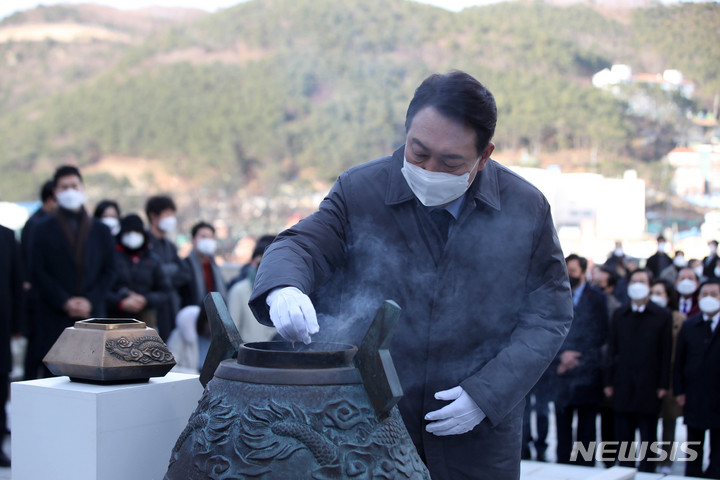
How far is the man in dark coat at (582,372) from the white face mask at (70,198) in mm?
3627

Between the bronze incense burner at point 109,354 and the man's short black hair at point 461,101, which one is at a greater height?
the man's short black hair at point 461,101

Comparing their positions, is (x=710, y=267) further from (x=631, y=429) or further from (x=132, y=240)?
(x=132, y=240)

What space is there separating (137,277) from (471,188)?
435cm

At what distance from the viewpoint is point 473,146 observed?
2084 millimetres

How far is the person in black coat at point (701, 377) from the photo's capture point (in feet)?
17.3

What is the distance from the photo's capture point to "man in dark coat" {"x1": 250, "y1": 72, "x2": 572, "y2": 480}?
2219 millimetres

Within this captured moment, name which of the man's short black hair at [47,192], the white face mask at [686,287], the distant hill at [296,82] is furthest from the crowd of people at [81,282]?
the distant hill at [296,82]

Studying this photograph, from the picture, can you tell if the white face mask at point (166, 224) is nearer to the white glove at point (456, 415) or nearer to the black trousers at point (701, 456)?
the black trousers at point (701, 456)

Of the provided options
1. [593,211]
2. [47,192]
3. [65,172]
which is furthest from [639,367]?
[593,211]

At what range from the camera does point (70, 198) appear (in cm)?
526

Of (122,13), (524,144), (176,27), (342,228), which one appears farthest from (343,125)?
(342,228)

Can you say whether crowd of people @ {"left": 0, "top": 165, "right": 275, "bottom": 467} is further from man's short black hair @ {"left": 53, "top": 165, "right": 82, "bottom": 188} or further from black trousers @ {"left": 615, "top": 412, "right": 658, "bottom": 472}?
black trousers @ {"left": 615, "top": 412, "right": 658, "bottom": 472}

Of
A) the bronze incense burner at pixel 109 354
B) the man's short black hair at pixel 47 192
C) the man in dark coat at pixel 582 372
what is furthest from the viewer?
the man's short black hair at pixel 47 192

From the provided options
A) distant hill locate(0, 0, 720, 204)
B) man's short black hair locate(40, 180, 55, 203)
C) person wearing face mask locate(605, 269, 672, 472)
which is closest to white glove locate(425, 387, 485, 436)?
person wearing face mask locate(605, 269, 672, 472)
